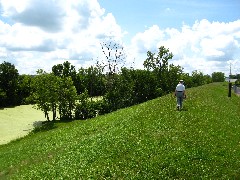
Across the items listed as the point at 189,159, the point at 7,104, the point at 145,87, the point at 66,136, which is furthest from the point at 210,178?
the point at 7,104

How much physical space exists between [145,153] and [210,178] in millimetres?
5065

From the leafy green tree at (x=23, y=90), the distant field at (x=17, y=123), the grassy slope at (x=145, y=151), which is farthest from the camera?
the leafy green tree at (x=23, y=90)

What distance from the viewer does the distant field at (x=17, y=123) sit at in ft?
205

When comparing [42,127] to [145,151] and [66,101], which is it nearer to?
[66,101]

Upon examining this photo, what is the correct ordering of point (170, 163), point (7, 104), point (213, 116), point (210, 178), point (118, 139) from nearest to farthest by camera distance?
point (210, 178) < point (170, 163) < point (118, 139) < point (213, 116) < point (7, 104)

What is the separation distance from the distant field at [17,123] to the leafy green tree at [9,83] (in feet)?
52.5

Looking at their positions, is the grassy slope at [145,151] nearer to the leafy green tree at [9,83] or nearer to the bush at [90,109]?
the bush at [90,109]

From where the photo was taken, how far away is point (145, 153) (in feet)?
79.8

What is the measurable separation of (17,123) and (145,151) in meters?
58.3

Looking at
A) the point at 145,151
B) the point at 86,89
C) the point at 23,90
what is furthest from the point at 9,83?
the point at 145,151

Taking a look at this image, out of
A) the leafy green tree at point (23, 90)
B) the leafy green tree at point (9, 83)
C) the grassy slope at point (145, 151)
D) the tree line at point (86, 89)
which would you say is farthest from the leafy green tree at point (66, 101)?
the grassy slope at point (145, 151)

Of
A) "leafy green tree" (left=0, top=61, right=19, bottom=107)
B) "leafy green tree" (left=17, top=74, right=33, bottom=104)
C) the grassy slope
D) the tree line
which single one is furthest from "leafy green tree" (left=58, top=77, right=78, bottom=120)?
the grassy slope

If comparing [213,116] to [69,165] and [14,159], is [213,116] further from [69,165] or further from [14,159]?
[14,159]

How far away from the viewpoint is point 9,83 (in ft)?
390
